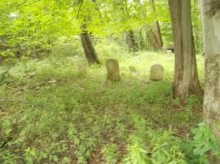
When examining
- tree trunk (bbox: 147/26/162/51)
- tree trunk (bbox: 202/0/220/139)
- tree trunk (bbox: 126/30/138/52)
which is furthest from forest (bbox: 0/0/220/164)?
tree trunk (bbox: 126/30/138/52)

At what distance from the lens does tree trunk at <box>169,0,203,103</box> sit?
7277 millimetres

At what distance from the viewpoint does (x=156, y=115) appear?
6.61 metres

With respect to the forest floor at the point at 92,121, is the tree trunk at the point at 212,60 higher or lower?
higher

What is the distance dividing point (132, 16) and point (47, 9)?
119 inches

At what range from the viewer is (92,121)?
6457 millimetres

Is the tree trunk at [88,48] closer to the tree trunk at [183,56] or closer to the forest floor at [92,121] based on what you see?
the forest floor at [92,121]

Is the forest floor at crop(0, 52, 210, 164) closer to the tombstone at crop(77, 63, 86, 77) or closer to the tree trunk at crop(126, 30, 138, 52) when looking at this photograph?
the tombstone at crop(77, 63, 86, 77)

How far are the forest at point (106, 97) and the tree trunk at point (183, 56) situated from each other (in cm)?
3

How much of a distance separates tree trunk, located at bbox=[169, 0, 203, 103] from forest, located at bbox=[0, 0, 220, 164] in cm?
3

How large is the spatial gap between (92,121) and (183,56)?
2928 mm

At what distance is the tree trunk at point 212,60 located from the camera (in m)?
4.04

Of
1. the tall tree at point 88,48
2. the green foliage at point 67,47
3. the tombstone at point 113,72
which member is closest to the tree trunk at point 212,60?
the tombstone at point 113,72

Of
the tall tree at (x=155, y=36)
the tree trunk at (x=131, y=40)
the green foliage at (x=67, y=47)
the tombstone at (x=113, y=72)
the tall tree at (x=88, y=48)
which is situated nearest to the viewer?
the tombstone at (x=113, y=72)

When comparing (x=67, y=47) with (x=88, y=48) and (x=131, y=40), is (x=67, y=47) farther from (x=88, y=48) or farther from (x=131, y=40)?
(x=131, y=40)
